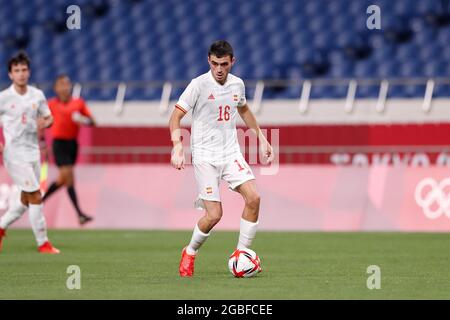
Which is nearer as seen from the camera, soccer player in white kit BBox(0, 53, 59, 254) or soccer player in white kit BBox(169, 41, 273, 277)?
soccer player in white kit BBox(169, 41, 273, 277)

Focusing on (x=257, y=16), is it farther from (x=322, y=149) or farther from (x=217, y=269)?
(x=217, y=269)

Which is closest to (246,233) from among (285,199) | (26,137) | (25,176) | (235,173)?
(235,173)

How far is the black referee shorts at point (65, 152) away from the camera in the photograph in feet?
65.3

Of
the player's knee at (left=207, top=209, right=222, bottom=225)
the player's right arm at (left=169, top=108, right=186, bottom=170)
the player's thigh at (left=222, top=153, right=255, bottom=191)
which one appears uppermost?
the player's right arm at (left=169, top=108, right=186, bottom=170)

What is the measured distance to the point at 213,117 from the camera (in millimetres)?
10953

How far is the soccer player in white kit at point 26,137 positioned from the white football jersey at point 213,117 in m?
3.89

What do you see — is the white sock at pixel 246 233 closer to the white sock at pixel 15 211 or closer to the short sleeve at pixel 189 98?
the short sleeve at pixel 189 98

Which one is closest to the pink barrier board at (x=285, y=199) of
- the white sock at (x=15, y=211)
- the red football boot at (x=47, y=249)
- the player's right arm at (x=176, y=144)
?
the white sock at (x=15, y=211)

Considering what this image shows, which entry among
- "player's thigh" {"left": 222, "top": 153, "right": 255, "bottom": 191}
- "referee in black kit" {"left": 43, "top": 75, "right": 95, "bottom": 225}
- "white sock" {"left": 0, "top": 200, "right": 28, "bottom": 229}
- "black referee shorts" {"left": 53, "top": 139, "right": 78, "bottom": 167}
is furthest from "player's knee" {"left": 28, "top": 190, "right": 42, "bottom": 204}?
"black referee shorts" {"left": 53, "top": 139, "right": 78, "bottom": 167}

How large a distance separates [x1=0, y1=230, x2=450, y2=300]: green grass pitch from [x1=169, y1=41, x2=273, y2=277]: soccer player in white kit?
0.45 meters

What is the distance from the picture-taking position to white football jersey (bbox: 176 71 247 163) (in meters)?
10.9

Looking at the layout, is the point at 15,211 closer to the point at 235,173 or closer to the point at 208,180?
the point at 208,180

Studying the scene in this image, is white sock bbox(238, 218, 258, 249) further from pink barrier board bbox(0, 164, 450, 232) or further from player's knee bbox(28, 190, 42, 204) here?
pink barrier board bbox(0, 164, 450, 232)

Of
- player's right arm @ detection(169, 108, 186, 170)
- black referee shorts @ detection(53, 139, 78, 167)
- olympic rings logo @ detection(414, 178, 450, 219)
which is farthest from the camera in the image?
black referee shorts @ detection(53, 139, 78, 167)
